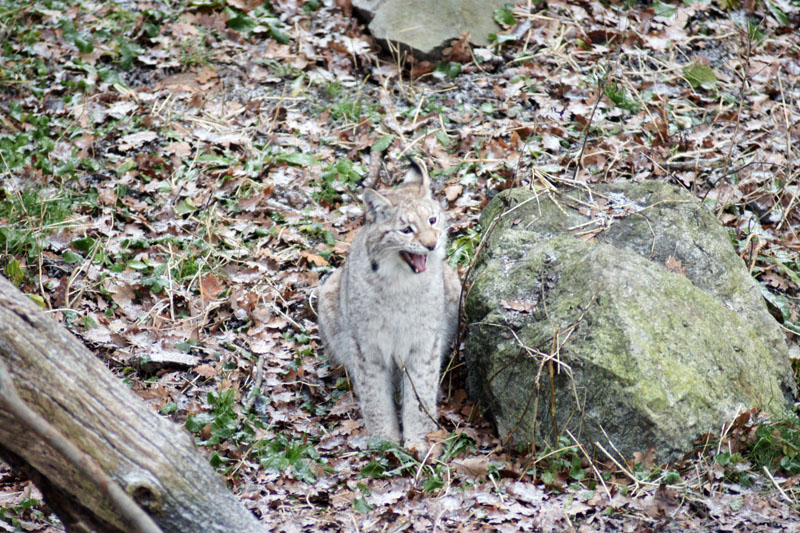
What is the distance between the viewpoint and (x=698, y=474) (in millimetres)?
4531

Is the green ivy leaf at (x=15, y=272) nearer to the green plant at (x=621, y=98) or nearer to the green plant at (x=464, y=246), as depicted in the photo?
the green plant at (x=464, y=246)

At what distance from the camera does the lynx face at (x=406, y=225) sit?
506cm

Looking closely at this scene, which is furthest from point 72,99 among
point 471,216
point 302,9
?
point 471,216

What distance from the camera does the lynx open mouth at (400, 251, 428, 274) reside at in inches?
204

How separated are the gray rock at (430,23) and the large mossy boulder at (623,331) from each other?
4.10 metres

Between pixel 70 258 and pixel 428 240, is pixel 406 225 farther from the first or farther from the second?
pixel 70 258

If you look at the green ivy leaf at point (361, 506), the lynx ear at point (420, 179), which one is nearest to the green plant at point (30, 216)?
the lynx ear at point (420, 179)

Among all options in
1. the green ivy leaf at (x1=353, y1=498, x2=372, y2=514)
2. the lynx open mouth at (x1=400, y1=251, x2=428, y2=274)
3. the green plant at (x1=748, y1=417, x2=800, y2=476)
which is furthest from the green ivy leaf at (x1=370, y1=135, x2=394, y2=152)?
the green plant at (x1=748, y1=417, x2=800, y2=476)

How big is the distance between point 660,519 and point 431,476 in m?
1.49

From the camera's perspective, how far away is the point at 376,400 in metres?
5.59

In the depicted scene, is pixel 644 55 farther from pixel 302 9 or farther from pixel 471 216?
pixel 302 9

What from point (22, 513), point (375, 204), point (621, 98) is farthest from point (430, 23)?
point (22, 513)

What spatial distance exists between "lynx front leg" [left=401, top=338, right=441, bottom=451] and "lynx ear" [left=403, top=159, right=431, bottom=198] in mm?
1120

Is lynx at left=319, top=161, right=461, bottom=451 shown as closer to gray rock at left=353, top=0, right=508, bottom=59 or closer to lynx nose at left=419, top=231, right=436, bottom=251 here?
lynx nose at left=419, top=231, right=436, bottom=251
